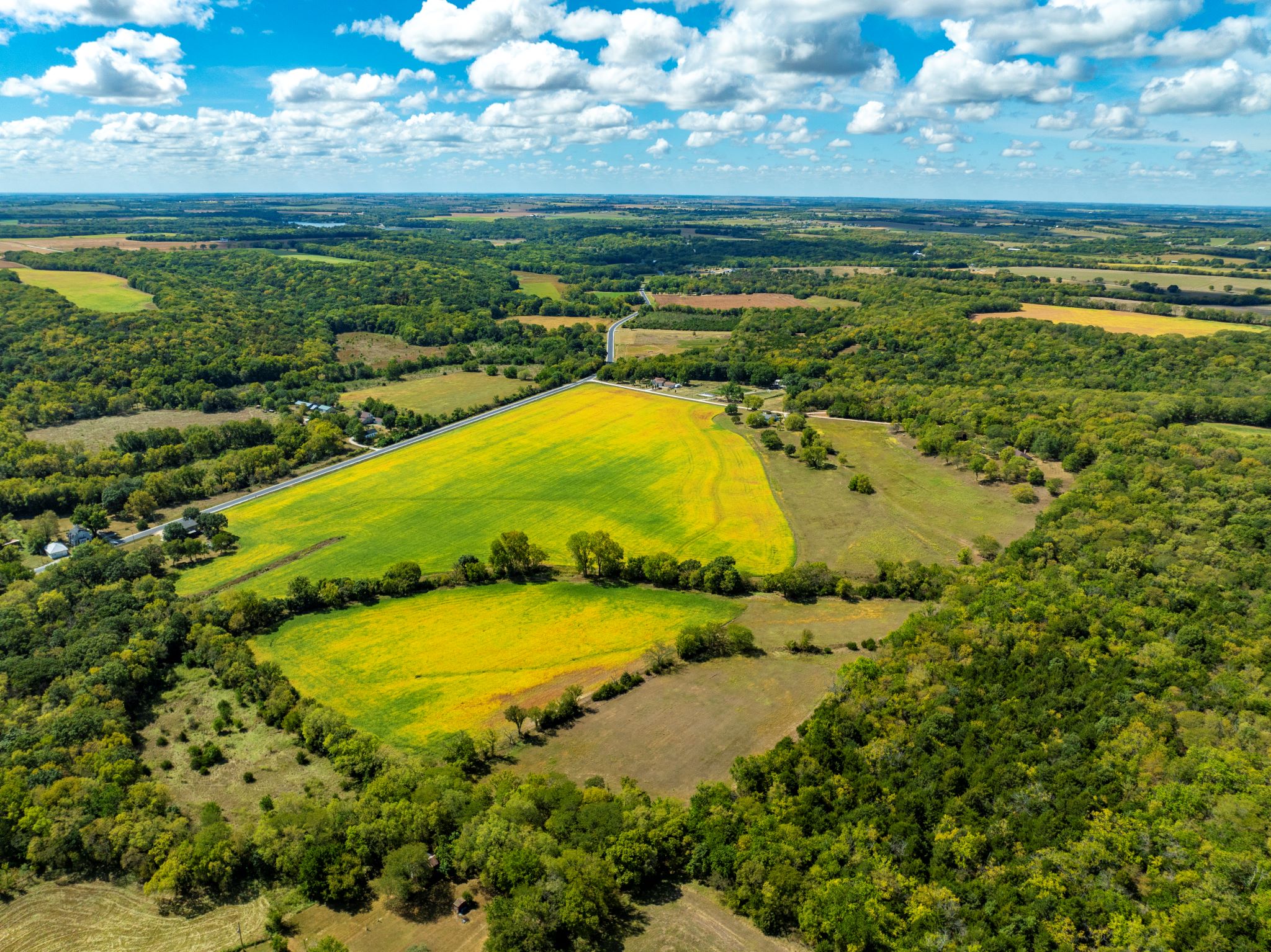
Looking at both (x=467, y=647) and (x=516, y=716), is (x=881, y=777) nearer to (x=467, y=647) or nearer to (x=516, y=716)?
(x=516, y=716)

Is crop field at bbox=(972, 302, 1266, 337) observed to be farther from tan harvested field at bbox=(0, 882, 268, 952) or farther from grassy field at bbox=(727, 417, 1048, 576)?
tan harvested field at bbox=(0, 882, 268, 952)

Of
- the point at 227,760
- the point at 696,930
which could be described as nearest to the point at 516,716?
the point at 696,930

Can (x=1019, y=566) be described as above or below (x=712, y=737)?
above

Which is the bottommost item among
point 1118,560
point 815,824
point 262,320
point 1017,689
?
point 815,824

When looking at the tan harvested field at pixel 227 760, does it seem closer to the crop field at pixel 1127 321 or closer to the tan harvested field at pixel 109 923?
the tan harvested field at pixel 109 923

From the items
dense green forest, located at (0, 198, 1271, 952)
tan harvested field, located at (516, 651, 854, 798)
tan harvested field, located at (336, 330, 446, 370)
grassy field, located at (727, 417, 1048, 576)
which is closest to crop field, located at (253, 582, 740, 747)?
dense green forest, located at (0, 198, 1271, 952)

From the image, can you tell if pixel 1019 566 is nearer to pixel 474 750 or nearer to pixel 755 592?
pixel 755 592

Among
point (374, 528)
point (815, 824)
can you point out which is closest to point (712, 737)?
point (815, 824)
